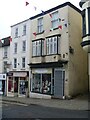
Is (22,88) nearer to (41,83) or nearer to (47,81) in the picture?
(41,83)

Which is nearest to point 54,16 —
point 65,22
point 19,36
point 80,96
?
point 65,22

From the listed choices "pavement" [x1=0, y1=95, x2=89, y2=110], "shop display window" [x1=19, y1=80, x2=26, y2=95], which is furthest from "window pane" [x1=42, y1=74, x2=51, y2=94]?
"shop display window" [x1=19, y1=80, x2=26, y2=95]

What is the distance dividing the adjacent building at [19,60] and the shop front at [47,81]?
1518 mm

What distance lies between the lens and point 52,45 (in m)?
28.4

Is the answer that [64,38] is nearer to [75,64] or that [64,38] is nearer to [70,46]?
[70,46]

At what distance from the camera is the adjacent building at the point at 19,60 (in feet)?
107

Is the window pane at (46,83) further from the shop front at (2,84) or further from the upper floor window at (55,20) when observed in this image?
the shop front at (2,84)

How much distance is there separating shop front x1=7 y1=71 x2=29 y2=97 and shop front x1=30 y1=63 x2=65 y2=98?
4.32 ft

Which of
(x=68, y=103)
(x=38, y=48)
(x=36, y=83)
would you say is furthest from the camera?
(x=36, y=83)

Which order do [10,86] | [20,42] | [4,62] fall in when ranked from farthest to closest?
[4,62] → [10,86] → [20,42]

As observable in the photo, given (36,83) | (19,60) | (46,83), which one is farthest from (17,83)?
(46,83)

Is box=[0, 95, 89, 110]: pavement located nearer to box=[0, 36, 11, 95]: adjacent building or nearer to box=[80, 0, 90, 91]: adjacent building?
box=[80, 0, 90, 91]: adjacent building

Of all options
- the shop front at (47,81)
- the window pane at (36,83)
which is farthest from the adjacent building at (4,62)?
the shop front at (47,81)

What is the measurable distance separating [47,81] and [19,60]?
22.4ft
